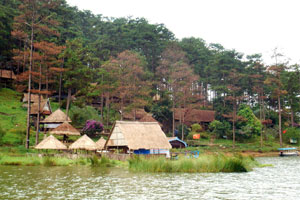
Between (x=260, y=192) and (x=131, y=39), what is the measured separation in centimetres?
5828

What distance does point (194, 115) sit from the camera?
201 ft

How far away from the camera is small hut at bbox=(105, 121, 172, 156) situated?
3534 centimetres

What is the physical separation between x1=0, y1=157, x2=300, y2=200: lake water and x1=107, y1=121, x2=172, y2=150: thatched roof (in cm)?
1165

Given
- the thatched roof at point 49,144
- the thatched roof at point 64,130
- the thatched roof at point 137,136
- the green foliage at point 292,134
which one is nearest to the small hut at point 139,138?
the thatched roof at point 137,136

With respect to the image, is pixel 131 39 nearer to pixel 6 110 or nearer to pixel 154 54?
pixel 154 54

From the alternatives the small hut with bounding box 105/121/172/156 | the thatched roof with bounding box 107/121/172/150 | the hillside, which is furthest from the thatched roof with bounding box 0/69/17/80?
the thatched roof with bounding box 107/121/172/150

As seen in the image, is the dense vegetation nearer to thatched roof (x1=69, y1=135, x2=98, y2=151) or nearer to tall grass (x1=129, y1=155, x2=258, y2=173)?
thatched roof (x1=69, y1=135, x2=98, y2=151)

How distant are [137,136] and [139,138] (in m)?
0.29

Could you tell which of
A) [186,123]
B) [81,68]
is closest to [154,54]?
[186,123]

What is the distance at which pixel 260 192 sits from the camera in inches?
688

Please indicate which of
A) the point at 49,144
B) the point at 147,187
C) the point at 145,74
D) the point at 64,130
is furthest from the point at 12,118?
the point at 147,187

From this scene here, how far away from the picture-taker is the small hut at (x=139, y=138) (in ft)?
116

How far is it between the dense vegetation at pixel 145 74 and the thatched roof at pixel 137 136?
533 inches

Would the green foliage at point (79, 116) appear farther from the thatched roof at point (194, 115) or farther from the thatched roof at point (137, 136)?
the thatched roof at point (194, 115)
